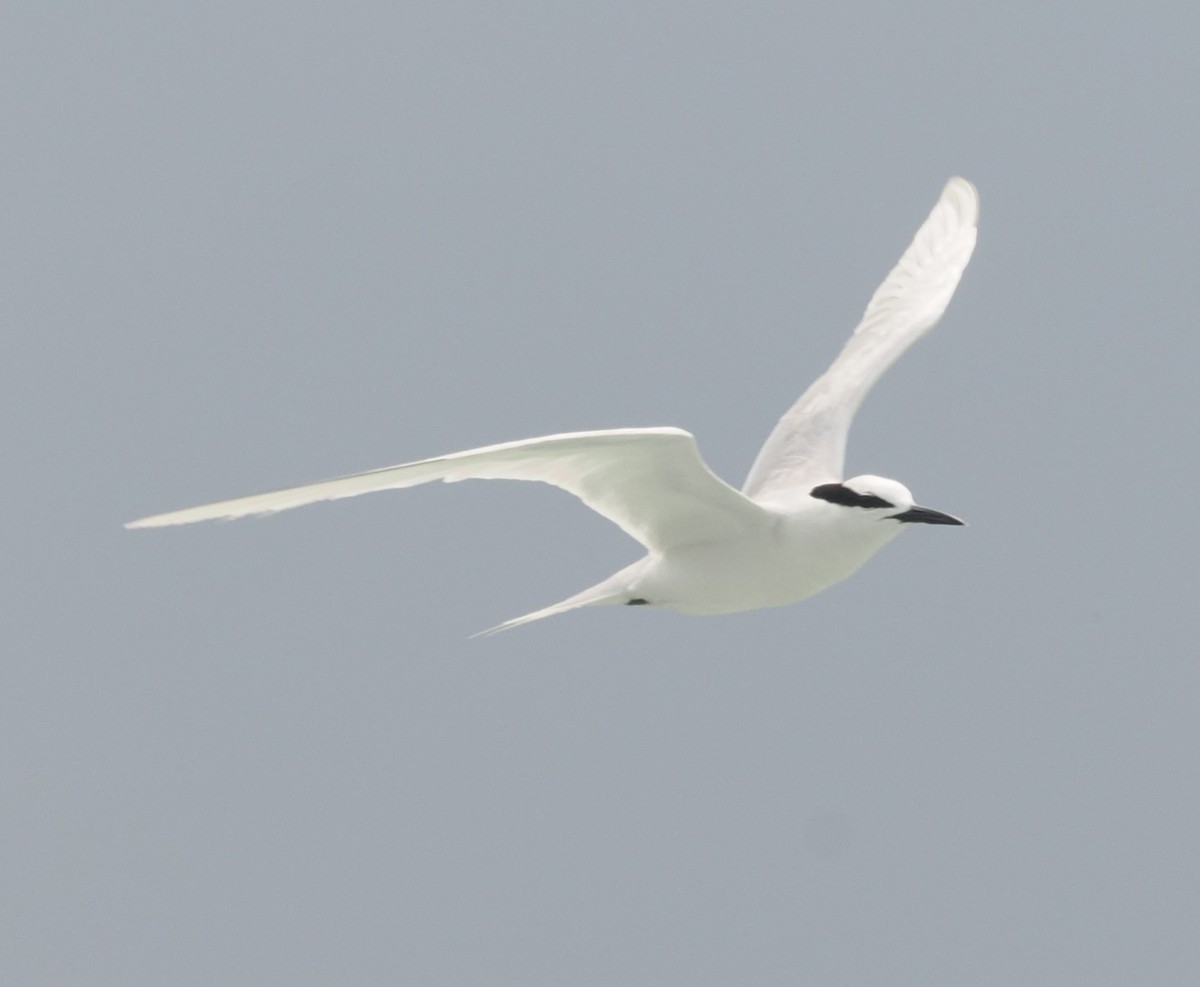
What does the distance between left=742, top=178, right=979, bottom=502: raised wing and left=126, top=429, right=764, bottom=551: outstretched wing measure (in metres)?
0.81

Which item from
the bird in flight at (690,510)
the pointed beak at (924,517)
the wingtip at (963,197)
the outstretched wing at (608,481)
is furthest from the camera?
the wingtip at (963,197)

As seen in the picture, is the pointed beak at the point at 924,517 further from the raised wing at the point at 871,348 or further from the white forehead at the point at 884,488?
the raised wing at the point at 871,348

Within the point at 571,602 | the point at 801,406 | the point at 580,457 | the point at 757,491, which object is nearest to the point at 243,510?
the point at 580,457

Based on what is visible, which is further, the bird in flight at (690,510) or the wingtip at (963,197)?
the wingtip at (963,197)

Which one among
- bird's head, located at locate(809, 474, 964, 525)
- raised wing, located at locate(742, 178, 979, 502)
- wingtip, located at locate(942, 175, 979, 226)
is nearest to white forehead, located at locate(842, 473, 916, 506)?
bird's head, located at locate(809, 474, 964, 525)

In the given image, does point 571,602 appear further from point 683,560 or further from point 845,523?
point 845,523

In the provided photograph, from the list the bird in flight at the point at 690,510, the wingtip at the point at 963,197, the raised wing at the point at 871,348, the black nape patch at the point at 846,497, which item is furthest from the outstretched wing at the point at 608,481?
the wingtip at the point at 963,197

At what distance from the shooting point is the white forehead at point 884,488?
346 inches

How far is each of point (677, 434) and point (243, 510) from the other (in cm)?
188

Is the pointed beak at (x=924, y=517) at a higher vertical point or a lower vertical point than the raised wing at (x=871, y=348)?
lower

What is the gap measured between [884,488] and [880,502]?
70 millimetres

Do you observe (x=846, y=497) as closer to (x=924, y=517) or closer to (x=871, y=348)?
(x=924, y=517)

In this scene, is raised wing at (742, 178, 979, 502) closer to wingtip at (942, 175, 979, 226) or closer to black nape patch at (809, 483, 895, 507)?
wingtip at (942, 175, 979, 226)

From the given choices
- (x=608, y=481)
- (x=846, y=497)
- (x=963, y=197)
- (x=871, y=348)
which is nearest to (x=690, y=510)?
(x=608, y=481)
